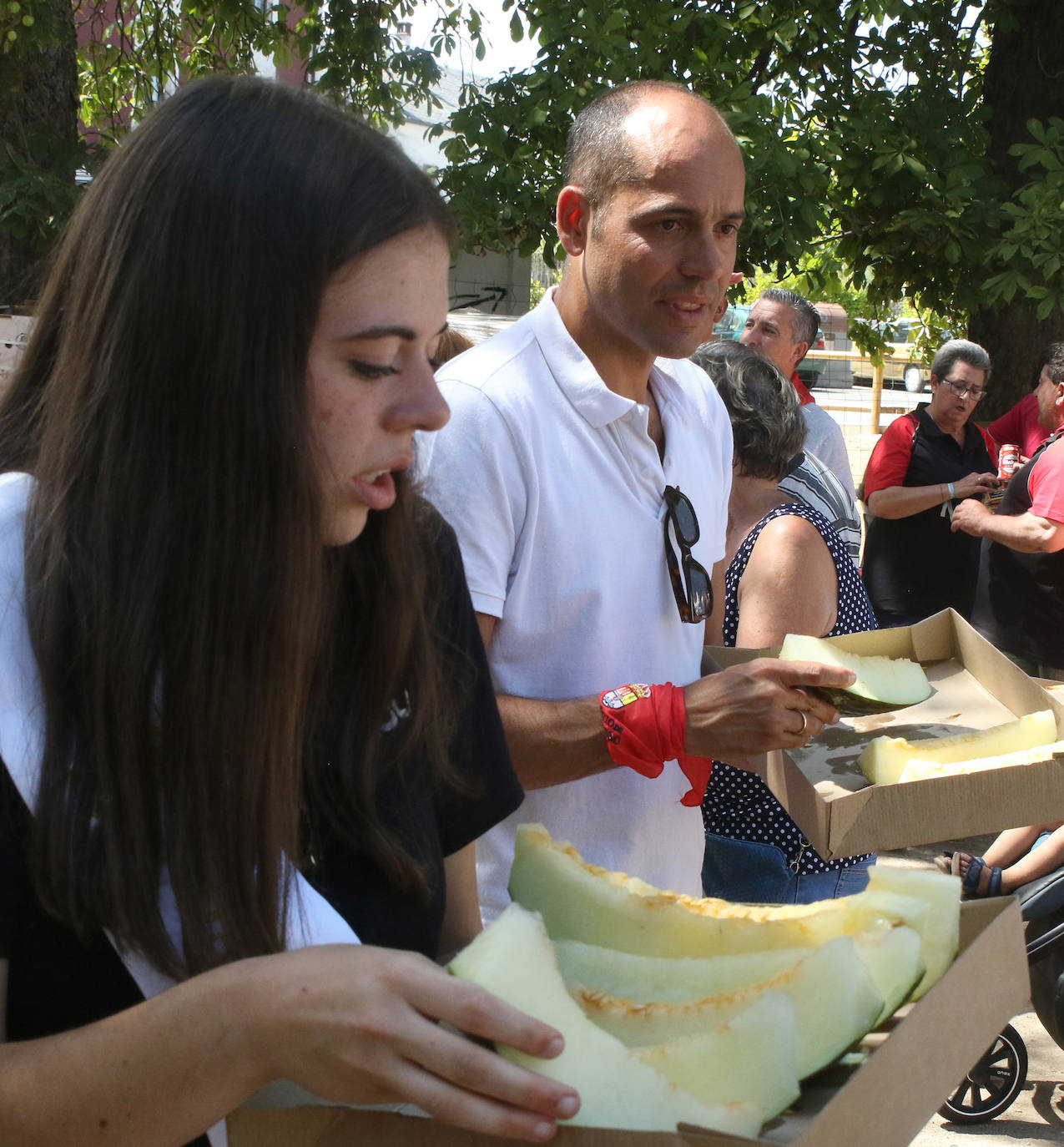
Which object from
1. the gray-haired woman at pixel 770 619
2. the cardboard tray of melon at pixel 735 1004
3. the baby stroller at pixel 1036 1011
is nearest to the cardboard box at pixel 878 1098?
the cardboard tray of melon at pixel 735 1004

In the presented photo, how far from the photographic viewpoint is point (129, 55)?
8.23m

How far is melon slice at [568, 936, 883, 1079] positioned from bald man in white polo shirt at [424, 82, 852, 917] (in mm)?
848

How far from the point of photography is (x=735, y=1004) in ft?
2.96

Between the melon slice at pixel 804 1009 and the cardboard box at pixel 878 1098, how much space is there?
4 centimetres

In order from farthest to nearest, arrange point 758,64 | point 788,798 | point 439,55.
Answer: point 439,55, point 758,64, point 788,798

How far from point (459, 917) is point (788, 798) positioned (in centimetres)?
70

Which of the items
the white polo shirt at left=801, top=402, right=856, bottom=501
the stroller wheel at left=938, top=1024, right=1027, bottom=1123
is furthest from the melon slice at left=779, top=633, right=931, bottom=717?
the white polo shirt at left=801, top=402, right=856, bottom=501

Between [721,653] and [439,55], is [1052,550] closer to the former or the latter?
[721,653]

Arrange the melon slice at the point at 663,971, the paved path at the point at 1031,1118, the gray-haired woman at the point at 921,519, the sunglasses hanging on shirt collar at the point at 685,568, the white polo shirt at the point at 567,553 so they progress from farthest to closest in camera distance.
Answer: the gray-haired woman at the point at 921,519
the paved path at the point at 1031,1118
the sunglasses hanging on shirt collar at the point at 685,568
the white polo shirt at the point at 567,553
the melon slice at the point at 663,971

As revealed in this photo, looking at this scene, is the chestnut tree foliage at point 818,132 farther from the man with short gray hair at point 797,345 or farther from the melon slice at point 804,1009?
the melon slice at point 804,1009

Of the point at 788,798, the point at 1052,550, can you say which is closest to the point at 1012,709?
the point at 788,798

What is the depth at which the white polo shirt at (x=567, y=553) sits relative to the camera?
1.81m

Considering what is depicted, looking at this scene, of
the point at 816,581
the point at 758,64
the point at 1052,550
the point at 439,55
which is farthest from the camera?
the point at 439,55

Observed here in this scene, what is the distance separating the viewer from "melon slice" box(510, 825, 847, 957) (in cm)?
104
